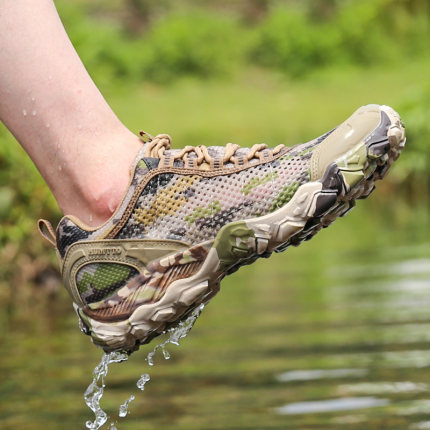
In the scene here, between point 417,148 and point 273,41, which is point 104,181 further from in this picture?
point 273,41

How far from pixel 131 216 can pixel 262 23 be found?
85.1ft

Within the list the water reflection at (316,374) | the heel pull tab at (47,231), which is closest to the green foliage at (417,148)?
the water reflection at (316,374)

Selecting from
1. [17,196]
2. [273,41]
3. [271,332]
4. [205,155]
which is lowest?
[273,41]

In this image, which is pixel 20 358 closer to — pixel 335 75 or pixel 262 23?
pixel 335 75

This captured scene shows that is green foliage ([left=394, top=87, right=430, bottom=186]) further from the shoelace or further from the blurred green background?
the shoelace

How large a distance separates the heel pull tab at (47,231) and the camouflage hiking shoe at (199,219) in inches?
1.6

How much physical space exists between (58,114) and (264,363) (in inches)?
53.1

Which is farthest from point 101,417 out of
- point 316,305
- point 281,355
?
point 316,305

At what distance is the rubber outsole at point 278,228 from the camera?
205 centimetres

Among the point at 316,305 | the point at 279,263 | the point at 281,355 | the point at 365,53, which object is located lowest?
the point at 365,53

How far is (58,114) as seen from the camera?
2.16 m

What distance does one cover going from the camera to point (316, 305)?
430 centimetres

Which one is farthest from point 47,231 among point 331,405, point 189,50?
point 189,50

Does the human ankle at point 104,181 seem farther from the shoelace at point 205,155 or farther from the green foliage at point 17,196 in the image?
the green foliage at point 17,196
